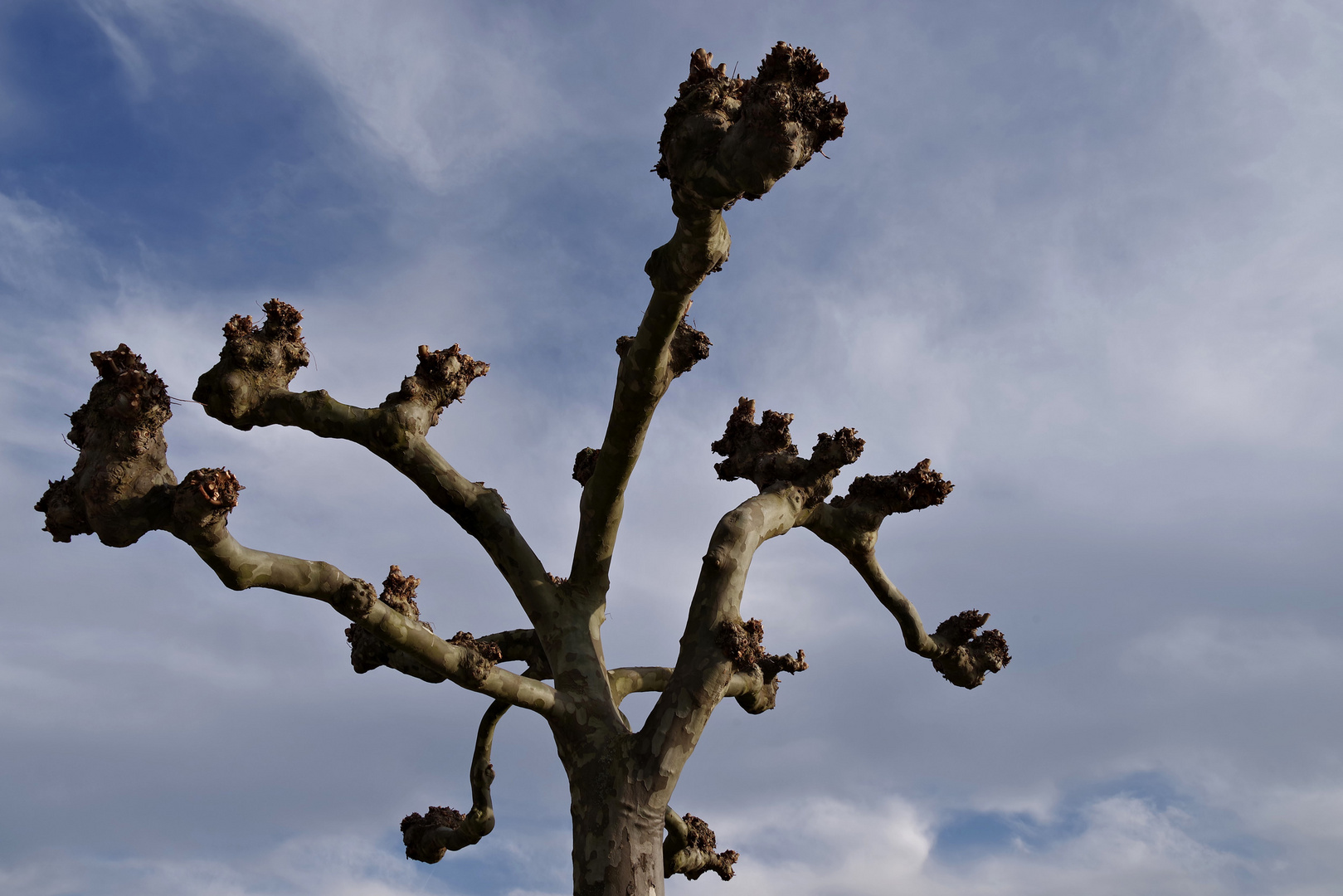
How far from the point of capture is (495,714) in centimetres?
996

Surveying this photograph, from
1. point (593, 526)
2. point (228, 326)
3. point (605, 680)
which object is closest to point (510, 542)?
point (593, 526)

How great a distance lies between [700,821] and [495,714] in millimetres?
2488

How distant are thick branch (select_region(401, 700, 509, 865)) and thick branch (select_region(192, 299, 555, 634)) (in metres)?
1.85

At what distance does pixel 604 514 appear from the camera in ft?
29.3

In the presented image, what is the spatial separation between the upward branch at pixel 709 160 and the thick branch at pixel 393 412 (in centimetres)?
157

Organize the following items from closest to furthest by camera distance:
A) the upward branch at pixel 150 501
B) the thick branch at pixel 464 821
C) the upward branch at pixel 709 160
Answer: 1. the upward branch at pixel 709 160
2. the upward branch at pixel 150 501
3. the thick branch at pixel 464 821

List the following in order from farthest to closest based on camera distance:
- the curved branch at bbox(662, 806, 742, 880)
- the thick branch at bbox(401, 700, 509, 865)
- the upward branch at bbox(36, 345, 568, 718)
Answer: the curved branch at bbox(662, 806, 742, 880), the thick branch at bbox(401, 700, 509, 865), the upward branch at bbox(36, 345, 568, 718)

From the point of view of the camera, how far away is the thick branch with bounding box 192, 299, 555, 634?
27.3ft

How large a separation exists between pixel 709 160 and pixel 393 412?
408cm

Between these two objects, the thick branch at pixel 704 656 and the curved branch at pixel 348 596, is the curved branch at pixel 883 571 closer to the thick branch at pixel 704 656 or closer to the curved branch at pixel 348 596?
the thick branch at pixel 704 656

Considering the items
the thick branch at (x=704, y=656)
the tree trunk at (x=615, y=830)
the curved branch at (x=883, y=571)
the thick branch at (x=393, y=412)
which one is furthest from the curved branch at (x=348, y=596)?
the curved branch at (x=883, y=571)

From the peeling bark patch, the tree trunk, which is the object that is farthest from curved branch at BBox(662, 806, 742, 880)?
the peeling bark patch

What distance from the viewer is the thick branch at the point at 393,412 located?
27.3 ft

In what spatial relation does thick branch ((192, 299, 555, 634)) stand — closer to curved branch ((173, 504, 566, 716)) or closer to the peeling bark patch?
the peeling bark patch
